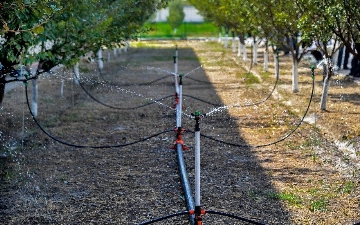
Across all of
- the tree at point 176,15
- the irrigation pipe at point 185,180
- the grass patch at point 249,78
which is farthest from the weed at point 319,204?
the tree at point 176,15

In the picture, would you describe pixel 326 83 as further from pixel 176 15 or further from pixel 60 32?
pixel 176 15

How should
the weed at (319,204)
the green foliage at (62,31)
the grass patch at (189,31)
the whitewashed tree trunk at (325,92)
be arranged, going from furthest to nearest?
the grass patch at (189,31), the whitewashed tree trunk at (325,92), the green foliage at (62,31), the weed at (319,204)

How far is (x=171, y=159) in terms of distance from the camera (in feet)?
25.5

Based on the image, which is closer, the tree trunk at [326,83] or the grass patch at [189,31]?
the tree trunk at [326,83]

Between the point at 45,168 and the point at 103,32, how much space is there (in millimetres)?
2960

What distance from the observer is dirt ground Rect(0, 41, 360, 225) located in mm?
5754

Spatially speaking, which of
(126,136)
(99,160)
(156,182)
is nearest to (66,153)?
(99,160)

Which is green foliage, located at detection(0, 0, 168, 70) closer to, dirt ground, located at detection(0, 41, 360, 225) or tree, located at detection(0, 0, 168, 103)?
tree, located at detection(0, 0, 168, 103)

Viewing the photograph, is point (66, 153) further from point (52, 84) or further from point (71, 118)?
point (52, 84)

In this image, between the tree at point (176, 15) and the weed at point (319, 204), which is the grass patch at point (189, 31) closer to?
the tree at point (176, 15)

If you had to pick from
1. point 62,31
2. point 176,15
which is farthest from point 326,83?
point 176,15

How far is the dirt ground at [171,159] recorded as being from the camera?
575 centimetres

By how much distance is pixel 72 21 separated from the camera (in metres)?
7.99

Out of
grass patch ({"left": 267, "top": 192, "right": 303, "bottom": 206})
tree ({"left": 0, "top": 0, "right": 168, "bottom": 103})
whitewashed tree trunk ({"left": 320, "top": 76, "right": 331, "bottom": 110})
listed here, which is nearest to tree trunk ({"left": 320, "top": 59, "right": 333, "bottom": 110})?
whitewashed tree trunk ({"left": 320, "top": 76, "right": 331, "bottom": 110})
